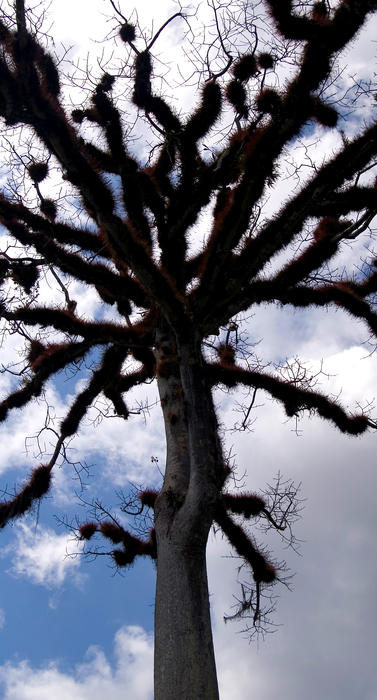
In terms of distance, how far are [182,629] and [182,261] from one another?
3.85 m

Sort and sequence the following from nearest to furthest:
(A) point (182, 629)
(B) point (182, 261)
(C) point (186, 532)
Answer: (A) point (182, 629) → (C) point (186, 532) → (B) point (182, 261)

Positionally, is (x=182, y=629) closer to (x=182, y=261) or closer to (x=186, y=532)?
(x=186, y=532)

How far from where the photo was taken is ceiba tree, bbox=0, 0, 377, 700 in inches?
173

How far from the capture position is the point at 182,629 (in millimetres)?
3971

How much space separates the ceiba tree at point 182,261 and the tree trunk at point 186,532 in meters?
0.01

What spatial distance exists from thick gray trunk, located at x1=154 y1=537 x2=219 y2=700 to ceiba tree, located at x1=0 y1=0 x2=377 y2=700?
11 mm

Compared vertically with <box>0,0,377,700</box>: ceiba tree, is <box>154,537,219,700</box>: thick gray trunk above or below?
below

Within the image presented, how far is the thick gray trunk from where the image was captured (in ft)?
12.2

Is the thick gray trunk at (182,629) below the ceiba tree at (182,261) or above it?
below

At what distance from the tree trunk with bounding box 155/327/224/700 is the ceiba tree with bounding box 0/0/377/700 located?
0.04 ft

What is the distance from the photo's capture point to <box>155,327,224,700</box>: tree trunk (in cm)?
380

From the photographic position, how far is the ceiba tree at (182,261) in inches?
173

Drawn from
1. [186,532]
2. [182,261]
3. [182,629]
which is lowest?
[182,629]

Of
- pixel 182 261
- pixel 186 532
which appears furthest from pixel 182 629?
pixel 182 261
